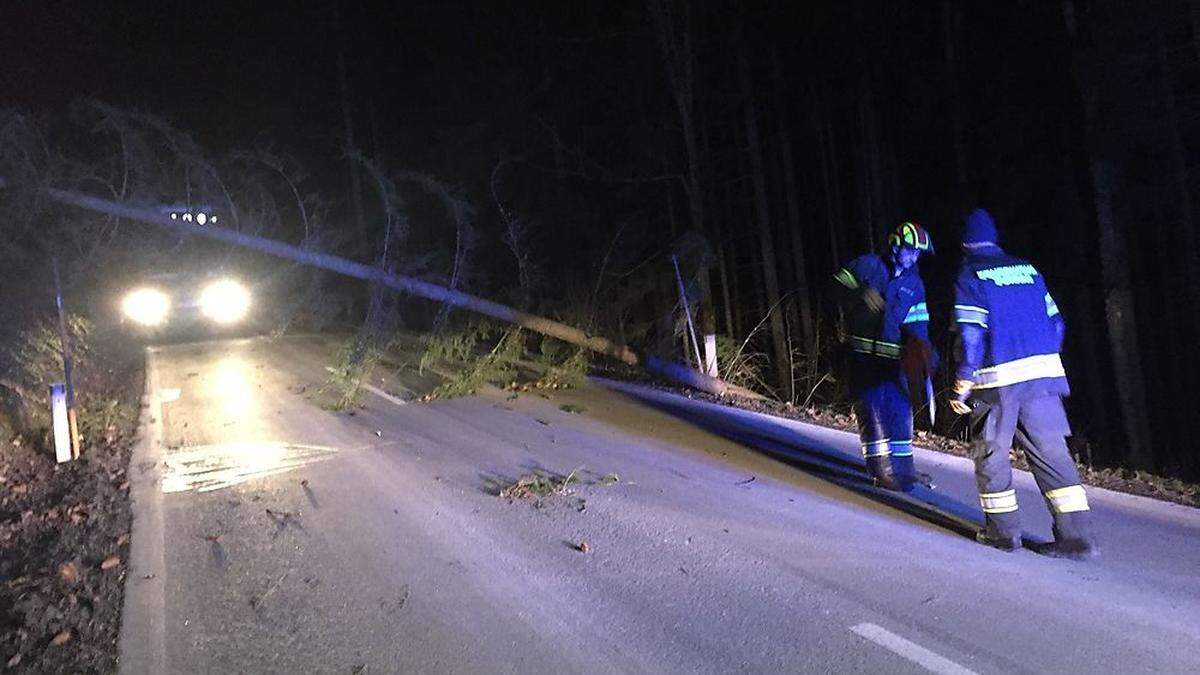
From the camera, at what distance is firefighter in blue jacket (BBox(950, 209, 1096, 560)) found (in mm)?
4676

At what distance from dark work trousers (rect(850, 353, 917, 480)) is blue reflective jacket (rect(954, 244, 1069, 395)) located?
4.60ft

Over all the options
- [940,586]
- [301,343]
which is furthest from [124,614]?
[301,343]

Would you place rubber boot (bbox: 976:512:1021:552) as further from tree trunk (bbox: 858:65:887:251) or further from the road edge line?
tree trunk (bbox: 858:65:887:251)

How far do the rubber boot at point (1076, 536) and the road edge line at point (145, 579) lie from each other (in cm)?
463

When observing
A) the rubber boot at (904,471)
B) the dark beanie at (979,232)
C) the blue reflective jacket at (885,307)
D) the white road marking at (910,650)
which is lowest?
the white road marking at (910,650)

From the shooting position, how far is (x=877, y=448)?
6234 mm

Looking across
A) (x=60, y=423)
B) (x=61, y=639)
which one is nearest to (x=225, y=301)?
(x=60, y=423)

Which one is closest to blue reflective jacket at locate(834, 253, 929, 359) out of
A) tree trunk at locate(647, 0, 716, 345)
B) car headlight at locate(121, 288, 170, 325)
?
tree trunk at locate(647, 0, 716, 345)

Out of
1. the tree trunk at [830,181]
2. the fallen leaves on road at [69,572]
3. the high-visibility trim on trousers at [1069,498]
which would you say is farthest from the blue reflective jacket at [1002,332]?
the tree trunk at [830,181]

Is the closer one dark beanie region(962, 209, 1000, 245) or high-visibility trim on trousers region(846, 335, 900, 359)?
dark beanie region(962, 209, 1000, 245)

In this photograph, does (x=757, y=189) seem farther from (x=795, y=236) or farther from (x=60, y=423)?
(x=60, y=423)

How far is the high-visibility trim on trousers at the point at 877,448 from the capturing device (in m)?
6.20

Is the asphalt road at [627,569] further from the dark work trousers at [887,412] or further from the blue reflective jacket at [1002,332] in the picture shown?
the blue reflective jacket at [1002,332]

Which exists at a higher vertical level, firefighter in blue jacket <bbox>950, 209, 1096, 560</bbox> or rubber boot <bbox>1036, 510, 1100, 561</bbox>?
firefighter in blue jacket <bbox>950, 209, 1096, 560</bbox>
